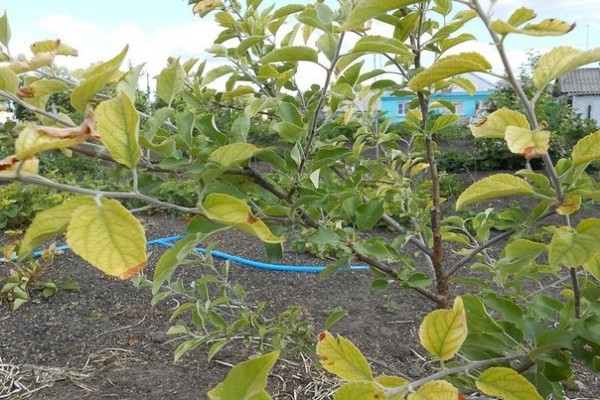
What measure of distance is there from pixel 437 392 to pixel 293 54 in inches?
26.5

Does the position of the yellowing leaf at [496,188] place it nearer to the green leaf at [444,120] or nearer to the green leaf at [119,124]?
the green leaf at [119,124]

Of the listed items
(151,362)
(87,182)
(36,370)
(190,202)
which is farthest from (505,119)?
(87,182)

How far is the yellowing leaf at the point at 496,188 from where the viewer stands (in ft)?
2.90

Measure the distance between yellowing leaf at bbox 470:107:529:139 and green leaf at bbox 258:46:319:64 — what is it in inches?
14.8

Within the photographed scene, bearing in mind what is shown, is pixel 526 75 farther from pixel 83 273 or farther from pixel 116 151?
pixel 116 151

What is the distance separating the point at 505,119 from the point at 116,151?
54cm

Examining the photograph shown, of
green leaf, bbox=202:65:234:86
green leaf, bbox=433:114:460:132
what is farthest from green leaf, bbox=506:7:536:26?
green leaf, bbox=202:65:234:86

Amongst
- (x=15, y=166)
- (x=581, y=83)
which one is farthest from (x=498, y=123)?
(x=581, y=83)

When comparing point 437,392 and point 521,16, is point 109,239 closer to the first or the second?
point 437,392

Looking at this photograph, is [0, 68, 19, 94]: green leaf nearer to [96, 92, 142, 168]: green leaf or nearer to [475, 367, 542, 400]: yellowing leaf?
[96, 92, 142, 168]: green leaf

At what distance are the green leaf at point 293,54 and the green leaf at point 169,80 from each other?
0.16 meters

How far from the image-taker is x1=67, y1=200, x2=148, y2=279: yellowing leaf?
0.66m

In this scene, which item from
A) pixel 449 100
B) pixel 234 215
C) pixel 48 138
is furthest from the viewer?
pixel 449 100

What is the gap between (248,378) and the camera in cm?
68
